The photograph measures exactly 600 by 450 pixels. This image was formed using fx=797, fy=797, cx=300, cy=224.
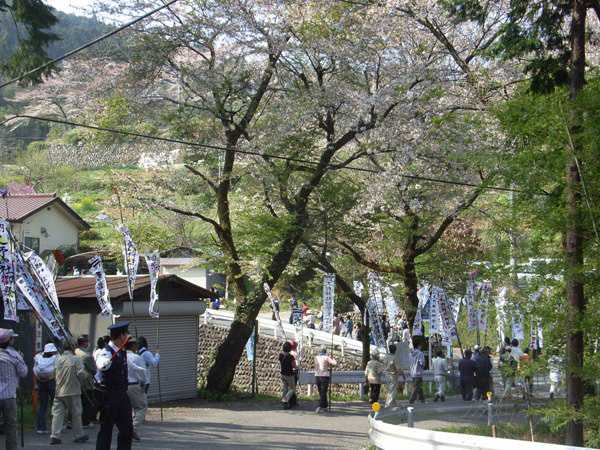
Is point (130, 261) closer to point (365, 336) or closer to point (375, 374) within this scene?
point (375, 374)

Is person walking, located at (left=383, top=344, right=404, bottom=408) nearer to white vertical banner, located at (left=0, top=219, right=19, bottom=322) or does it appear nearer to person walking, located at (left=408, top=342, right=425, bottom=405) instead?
person walking, located at (left=408, top=342, right=425, bottom=405)

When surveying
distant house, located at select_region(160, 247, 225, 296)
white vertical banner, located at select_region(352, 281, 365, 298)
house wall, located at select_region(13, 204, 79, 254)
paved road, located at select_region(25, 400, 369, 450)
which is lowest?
paved road, located at select_region(25, 400, 369, 450)

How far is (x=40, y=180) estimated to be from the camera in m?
57.3

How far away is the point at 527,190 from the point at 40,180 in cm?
5128

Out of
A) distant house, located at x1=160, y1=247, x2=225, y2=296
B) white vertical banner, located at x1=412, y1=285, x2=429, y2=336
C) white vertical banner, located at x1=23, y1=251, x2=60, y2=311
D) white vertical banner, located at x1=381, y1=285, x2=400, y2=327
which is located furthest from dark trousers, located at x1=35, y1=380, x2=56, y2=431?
distant house, located at x1=160, y1=247, x2=225, y2=296

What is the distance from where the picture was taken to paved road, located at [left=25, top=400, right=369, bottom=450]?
13203 mm

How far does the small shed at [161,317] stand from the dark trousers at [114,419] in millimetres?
7756

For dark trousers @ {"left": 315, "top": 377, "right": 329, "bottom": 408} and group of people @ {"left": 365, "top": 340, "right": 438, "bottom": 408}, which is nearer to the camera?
dark trousers @ {"left": 315, "top": 377, "right": 329, "bottom": 408}

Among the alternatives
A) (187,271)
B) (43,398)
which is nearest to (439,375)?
(43,398)

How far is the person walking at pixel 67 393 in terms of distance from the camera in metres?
12.3

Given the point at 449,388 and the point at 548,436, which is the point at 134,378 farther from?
the point at 449,388

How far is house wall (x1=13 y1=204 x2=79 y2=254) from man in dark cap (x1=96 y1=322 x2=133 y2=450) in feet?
94.5

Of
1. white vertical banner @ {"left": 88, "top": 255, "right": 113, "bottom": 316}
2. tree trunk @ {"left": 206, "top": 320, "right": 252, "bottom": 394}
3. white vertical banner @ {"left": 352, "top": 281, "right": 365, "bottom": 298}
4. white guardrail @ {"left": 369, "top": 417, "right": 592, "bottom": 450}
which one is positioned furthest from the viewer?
white vertical banner @ {"left": 352, "top": 281, "right": 365, "bottom": 298}

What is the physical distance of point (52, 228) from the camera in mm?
41156
